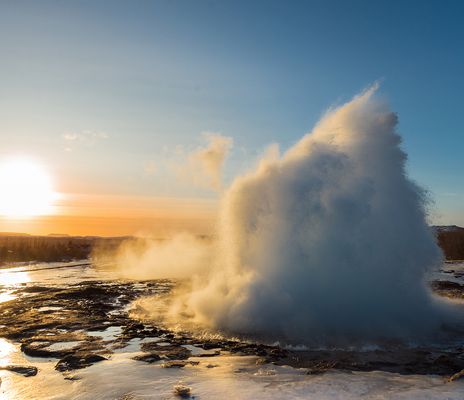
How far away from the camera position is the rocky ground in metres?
9.68

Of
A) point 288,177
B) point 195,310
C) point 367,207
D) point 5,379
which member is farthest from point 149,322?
point 367,207

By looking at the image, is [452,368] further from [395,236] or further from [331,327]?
[395,236]

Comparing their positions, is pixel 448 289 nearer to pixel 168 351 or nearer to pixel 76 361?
pixel 168 351

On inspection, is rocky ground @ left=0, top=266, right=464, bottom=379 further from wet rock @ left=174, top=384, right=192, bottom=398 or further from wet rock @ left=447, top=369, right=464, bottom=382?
wet rock @ left=174, top=384, right=192, bottom=398

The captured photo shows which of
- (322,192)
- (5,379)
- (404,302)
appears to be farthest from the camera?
(322,192)

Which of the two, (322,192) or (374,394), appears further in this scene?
(322,192)

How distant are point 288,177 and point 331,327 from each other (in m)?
5.90

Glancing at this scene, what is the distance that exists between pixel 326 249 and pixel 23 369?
10160 mm

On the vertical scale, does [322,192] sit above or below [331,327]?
above

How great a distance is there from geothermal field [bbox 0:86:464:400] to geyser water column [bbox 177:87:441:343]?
0.17 feet

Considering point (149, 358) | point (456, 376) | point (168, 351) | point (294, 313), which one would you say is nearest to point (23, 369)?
point (149, 358)

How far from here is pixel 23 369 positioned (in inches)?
376

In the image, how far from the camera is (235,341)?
39.3 ft

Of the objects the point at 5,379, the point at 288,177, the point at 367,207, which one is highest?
the point at 288,177
